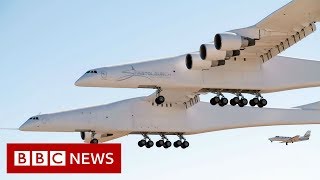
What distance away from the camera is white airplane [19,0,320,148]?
50.4 metres

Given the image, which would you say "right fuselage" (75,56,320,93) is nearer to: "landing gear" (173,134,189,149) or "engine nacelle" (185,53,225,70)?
"engine nacelle" (185,53,225,70)

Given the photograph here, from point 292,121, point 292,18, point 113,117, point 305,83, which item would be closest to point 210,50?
point 292,18

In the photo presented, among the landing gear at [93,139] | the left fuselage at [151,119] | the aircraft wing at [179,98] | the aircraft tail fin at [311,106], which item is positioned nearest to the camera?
the aircraft wing at [179,98]

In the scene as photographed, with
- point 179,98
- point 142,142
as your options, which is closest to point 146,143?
point 142,142

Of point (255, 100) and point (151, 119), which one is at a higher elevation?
point (255, 100)

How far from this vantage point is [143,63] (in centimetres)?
5372

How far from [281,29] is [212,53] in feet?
13.1

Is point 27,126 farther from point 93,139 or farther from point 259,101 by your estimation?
point 259,101

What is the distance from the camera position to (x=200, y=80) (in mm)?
54094

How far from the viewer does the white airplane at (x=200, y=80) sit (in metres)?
50.4

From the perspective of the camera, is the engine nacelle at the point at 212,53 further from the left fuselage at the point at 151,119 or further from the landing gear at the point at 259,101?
the left fuselage at the point at 151,119

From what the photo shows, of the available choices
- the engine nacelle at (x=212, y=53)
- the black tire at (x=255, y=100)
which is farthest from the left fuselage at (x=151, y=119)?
the engine nacelle at (x=212, y=53)

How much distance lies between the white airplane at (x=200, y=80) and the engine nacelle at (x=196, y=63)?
0.18 feet

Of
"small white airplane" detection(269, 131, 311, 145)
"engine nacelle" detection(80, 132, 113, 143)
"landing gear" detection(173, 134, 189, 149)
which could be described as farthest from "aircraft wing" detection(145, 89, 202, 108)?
"small white airplane" detection(269, 131, 311, 145)
